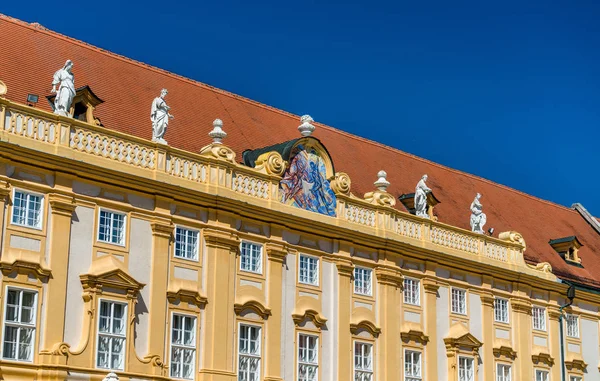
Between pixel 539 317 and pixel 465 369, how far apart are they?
5553 mm

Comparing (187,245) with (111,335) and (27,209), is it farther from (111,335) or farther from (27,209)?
(27,209)

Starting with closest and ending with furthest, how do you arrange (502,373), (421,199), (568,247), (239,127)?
(239,127), (421,199), (502,373), (568,247)

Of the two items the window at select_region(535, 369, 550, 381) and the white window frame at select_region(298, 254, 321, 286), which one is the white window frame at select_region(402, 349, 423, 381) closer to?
the white window frame at select_region(298, 254, 321, 286)

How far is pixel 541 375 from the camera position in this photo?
4159 centimetres

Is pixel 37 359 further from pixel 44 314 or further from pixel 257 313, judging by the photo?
pixel 257 313

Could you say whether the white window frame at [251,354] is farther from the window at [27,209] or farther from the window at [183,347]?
the window at [27,209]

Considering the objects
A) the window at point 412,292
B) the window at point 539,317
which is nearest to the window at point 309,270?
the window at point 412,292

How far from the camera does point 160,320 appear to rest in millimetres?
28969

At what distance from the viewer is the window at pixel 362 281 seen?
115ft

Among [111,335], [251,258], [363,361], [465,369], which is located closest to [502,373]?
[465,369]

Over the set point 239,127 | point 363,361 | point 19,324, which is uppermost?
point 239,127

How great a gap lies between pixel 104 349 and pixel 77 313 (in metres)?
1.16

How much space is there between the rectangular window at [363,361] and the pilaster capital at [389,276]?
2.24m

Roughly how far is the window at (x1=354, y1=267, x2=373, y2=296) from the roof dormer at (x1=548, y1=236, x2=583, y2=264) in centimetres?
1373
